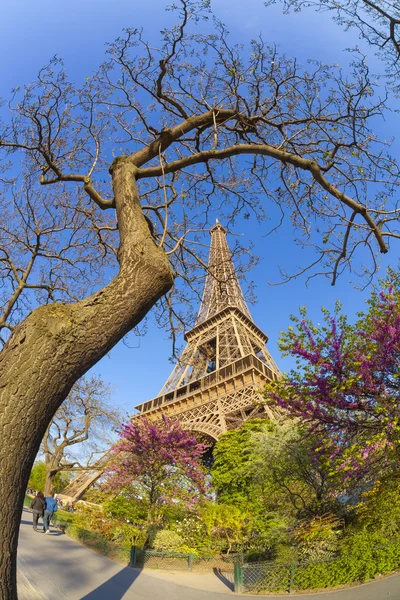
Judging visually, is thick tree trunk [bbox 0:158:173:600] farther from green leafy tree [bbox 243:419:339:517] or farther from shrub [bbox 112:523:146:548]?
shrub [bbox 112:523:146:548]

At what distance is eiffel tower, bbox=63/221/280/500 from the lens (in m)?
23.1

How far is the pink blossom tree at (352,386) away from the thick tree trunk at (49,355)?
17.6 feet

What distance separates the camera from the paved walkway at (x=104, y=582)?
5.17 m

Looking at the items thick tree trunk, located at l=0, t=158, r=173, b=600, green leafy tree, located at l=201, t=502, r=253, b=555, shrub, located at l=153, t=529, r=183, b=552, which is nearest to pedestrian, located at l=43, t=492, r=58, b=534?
shrub, located at l=153, t=529, r=183, b=552

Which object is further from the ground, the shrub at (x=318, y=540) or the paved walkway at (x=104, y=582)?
the shrub at (x=318, y=540)

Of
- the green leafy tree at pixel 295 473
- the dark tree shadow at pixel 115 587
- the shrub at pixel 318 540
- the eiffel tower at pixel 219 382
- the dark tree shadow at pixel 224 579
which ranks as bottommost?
the dark tree shadow at pixel 224 579

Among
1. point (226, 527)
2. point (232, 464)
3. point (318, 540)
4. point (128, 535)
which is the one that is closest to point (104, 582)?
point (318, 540)

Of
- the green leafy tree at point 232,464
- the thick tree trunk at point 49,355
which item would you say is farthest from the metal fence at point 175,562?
the thick tree trunk at point 49,355

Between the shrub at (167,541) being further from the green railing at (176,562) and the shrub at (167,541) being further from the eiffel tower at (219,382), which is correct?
the eiffel tower at (219,382)

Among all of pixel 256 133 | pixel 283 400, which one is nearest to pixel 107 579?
pixel 283 400

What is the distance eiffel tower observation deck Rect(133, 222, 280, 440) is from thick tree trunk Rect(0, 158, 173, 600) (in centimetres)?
1411

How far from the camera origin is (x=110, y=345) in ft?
7.32

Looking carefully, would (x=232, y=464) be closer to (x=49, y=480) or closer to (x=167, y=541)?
(x=167, y=541)

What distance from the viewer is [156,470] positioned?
12336 mm
